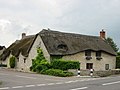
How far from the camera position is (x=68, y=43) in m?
52.6

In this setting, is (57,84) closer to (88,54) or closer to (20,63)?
(88,54)

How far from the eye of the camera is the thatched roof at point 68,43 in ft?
165

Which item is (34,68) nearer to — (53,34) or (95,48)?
(53,34)

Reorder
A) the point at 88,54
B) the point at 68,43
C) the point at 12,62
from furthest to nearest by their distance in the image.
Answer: the point at 12,62
the point at 88,54
the point at 68,43

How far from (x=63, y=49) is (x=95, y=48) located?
6774 mm

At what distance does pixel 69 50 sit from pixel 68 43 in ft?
5.14

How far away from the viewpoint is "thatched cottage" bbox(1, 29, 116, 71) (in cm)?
5062

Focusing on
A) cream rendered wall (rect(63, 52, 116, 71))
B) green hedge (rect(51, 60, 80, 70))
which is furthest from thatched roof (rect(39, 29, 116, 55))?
green hedge (rect(51, 60, 80, 70))

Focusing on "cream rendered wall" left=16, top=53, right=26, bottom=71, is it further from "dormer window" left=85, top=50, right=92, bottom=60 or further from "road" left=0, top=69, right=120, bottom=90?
"road" left=0, top=69, right=120, bottom=90

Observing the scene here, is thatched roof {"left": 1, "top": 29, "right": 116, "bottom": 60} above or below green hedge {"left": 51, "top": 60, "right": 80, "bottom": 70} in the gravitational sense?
above

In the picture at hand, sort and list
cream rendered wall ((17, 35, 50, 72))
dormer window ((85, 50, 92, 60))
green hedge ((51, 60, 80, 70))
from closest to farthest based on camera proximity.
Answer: green hedge ((51, 60, 80, 70)) → cream rendered wall ((17, 35, 50, 72)) → dormer window ((85, 50, 92, 60))

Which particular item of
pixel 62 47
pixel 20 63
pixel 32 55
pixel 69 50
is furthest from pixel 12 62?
pixel 69 50

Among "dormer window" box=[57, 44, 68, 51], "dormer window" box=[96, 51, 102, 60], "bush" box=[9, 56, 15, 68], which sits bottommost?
"bush" box=[9, 56, 15, 68]

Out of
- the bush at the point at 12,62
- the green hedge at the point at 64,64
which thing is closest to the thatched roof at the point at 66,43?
the bush at the point at 12,62
